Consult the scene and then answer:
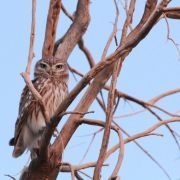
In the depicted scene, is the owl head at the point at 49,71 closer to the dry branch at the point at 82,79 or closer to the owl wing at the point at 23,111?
the owl wing at the point at 23,111

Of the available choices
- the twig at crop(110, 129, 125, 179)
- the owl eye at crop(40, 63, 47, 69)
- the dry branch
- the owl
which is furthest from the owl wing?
the twig at crop(110, 129, 125, 179)

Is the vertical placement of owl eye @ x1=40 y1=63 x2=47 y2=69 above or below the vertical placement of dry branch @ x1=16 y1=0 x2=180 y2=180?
above

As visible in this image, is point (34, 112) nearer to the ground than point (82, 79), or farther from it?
farther from it

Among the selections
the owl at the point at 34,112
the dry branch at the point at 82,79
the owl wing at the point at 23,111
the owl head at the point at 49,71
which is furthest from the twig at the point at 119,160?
the owl head at the point at 49,71

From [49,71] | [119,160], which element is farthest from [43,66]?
[119,160]

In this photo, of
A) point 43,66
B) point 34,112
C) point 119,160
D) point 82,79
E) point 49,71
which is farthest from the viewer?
point 49,71

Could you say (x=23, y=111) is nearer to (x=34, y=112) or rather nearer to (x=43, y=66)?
(x=34, y=112)

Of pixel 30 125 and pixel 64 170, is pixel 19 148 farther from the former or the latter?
pixel 64 170

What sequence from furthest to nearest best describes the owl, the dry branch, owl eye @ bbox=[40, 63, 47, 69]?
owl eye @ bbox=[40, 63, 47, 69] < the owl < the dry branch

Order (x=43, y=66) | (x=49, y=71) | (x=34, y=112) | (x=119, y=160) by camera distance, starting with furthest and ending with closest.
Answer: (x=49, y=71), (x=43, y=66), (x=34, y=112), (x=119, y=160)

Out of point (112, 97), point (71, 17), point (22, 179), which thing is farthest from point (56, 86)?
point (112, 97)

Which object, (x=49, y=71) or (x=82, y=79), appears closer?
(x=82, y=79)

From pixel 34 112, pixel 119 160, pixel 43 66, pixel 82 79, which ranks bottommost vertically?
pixel 119 160

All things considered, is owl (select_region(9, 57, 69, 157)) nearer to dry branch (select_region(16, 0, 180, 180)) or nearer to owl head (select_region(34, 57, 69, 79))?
owl head (select_region(34, 57, 69, 79))
